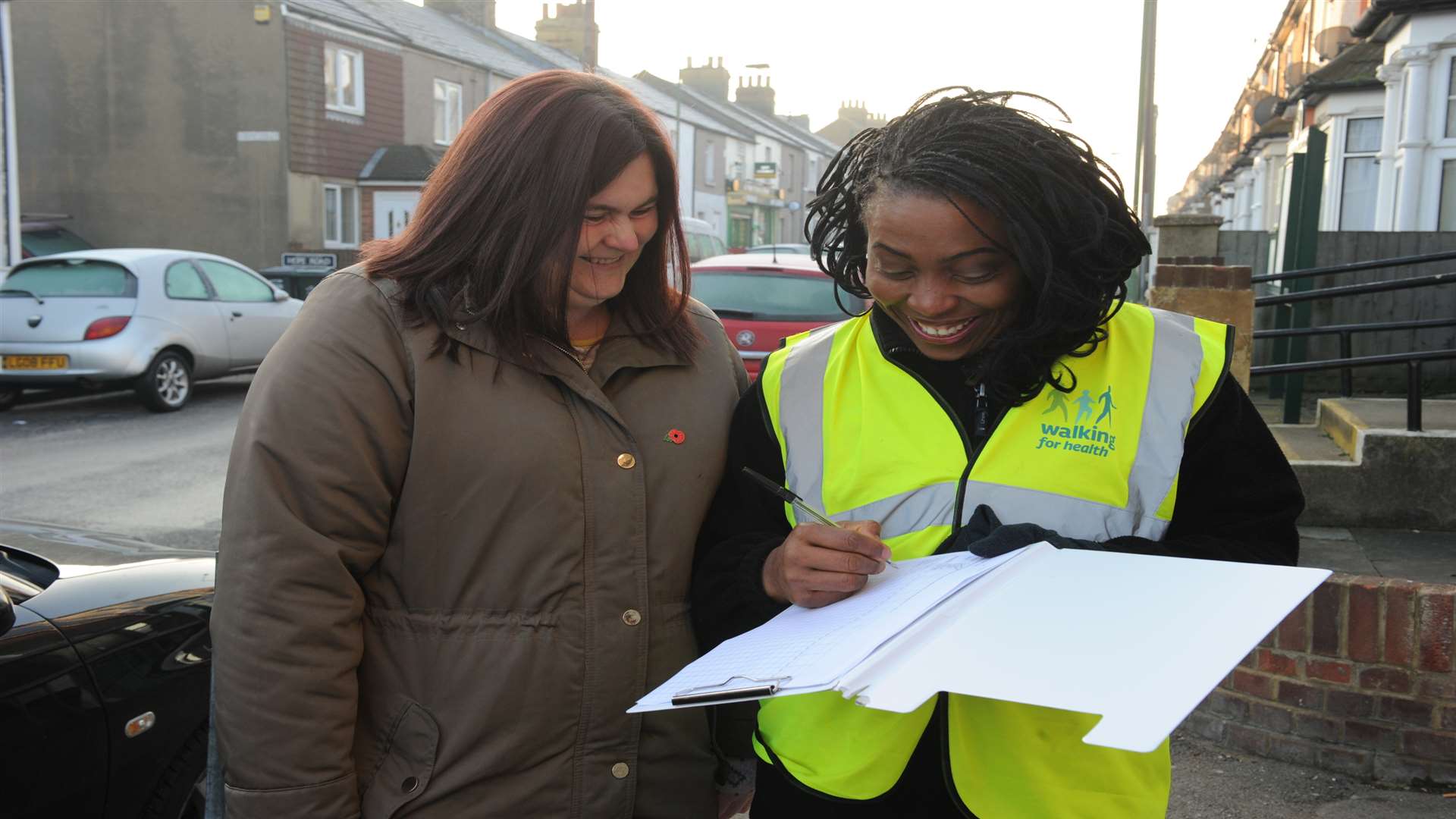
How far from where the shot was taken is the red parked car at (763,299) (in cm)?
862

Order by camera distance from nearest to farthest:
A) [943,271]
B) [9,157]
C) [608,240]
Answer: [943,271]
[608,240]
[9,157]

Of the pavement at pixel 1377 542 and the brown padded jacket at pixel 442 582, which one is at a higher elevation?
the brown padded jacket at pixel 442 582

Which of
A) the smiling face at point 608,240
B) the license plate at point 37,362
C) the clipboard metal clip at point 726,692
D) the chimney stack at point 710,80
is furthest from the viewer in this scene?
the chimney stack at point 710,80

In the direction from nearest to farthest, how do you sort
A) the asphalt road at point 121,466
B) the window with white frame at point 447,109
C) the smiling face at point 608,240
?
the smiling face at point 608,240 < the asphalt road at point 121,466 < the window with white frame at point 447,109

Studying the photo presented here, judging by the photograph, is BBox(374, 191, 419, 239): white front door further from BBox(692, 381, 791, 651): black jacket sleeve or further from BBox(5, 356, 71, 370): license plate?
BBox(692, 381, 791, 651): black jacket sleeve

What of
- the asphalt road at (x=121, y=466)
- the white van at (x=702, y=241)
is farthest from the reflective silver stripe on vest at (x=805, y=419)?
the white van at (x=702, y=241)

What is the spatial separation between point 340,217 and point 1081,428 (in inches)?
992

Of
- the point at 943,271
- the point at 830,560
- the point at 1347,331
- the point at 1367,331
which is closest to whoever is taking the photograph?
the point at 830,560

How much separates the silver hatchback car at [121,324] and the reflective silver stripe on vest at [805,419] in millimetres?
10487

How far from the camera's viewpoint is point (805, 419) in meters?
1.83

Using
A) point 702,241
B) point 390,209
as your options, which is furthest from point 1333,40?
point 390,209

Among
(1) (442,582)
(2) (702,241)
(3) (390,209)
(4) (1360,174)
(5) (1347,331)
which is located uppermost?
(4) (1360,174)

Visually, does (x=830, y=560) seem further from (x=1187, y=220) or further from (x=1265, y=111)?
(x=1265, y=111)

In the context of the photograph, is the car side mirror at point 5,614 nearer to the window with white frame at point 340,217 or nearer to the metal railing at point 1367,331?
the metal railing at point 1367,331
